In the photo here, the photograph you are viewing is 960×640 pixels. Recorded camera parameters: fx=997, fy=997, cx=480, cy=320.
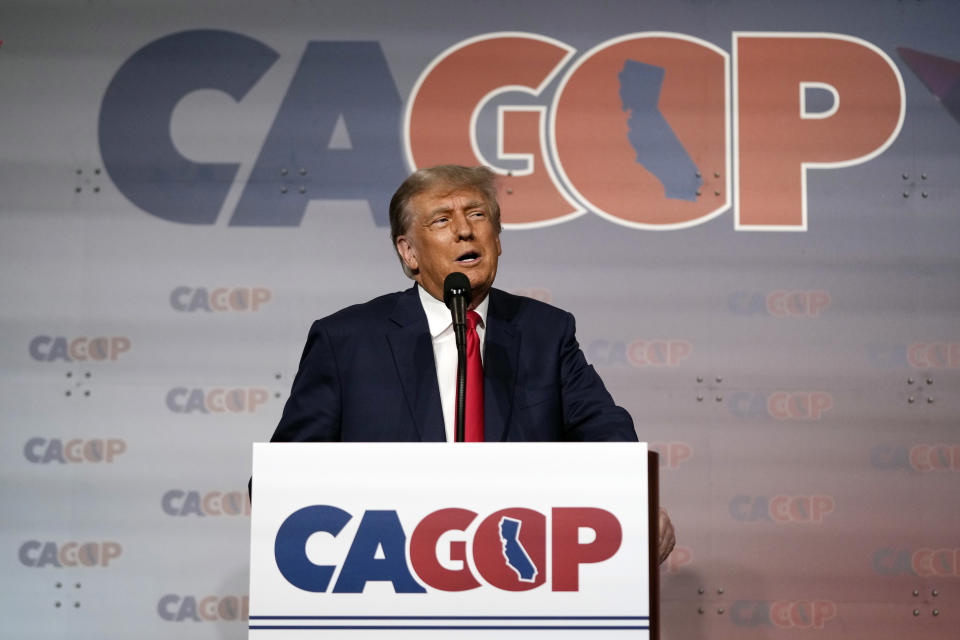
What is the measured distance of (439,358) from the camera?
2199mm

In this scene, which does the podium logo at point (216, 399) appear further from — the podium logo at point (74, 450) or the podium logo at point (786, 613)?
the podium logo at point (786, 613)

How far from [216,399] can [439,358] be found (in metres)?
1.17

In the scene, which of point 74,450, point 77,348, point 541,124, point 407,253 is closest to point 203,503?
point 74,450

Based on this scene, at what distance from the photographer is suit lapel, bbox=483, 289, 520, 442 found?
2.13 meters

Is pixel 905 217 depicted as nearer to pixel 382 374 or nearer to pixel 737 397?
pixel 737 397

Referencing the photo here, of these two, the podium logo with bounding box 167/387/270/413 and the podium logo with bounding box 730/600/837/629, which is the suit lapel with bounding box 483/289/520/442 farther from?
the podium logo with bounding box 730/600/837/629

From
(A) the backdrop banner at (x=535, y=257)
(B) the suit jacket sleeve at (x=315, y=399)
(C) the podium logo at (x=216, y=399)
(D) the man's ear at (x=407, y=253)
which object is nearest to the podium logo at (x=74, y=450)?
(A) the backdrop banner at (x=535, y=257)

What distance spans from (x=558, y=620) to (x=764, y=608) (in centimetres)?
180

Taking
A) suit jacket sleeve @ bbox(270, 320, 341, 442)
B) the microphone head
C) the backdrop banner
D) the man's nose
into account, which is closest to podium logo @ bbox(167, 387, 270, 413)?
the backdrop banner

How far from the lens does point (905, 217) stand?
3152 mm

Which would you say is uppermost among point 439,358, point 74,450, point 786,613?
point 439,358

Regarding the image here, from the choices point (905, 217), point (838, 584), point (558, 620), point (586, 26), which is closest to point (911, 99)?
point (905, 217)

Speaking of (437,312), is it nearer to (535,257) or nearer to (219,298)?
(535,257)

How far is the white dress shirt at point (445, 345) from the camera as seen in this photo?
7.02 feet
